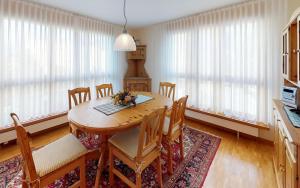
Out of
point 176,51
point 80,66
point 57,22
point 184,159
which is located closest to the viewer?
point 184,159

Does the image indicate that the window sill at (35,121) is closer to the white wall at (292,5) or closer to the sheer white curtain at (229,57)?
the sheer white curtain at (229,57)

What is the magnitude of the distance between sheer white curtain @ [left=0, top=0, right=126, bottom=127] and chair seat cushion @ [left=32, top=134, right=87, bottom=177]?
174cm

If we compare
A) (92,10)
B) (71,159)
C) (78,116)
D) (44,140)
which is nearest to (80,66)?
(92,10)

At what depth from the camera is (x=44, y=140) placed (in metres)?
2.92

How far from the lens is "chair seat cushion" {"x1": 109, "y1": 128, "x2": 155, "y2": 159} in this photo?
5.28ft

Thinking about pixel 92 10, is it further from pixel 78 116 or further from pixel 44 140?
pixel 44 140

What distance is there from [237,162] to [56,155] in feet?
7.40

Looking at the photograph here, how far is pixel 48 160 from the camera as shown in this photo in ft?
4.73

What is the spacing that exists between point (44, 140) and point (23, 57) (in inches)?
58.8

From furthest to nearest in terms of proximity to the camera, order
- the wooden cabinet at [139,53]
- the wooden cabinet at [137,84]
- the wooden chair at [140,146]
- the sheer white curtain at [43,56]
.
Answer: the wooden cabinet at [139,53], the wooden cabinet at [137,84], the sheer white curtain at [43,56], the wooden chair at [140,146]

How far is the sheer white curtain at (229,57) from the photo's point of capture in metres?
2.57

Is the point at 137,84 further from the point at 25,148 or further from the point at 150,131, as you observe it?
the point at 25,148

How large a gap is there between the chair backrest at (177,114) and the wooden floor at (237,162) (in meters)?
0.71

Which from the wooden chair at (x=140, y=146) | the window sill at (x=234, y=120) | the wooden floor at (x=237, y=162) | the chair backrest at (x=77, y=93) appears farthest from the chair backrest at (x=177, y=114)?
the chair backrest at (x=77, y=93)
